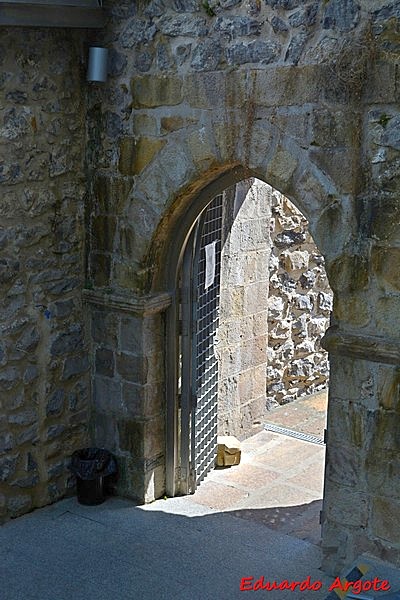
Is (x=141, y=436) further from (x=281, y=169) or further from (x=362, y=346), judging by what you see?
(x=281, y=169)

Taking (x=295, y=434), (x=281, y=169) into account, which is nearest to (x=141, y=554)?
(x=281, y=169)

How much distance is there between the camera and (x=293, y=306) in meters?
8.47

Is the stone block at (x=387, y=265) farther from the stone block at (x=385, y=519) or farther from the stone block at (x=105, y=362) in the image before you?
the stone block at (x=105, y=362)

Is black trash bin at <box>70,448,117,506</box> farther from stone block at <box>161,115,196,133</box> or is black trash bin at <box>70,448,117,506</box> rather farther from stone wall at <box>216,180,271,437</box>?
stone block at <box>161,115,196,133</box>

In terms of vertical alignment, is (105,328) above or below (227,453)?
above

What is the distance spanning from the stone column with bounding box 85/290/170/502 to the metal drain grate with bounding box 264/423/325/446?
6.45 feet

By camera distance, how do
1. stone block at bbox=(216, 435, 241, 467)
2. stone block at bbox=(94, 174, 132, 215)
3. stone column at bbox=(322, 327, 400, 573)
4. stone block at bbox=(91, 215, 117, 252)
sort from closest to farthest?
stone column at bbox=(322, 327, 400, 573) → stone block at bbox=(94, 174, 132, 215) → stone block at bbox=(91, 215, 117, 252) → stone block at bbox=(216, 435, 241, 467)

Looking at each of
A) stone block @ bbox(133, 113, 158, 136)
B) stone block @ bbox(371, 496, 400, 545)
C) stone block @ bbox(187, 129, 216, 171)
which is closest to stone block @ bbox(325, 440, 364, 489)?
stone block @ bbox(371, 496, 400, 545)

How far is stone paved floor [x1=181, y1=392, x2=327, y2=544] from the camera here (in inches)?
239

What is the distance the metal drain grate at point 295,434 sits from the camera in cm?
771

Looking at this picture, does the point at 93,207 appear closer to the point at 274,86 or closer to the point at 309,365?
the point at 274,86

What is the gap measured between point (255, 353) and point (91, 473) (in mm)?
2259

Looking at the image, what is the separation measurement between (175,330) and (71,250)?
35.2 inches

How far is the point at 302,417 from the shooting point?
841cm
